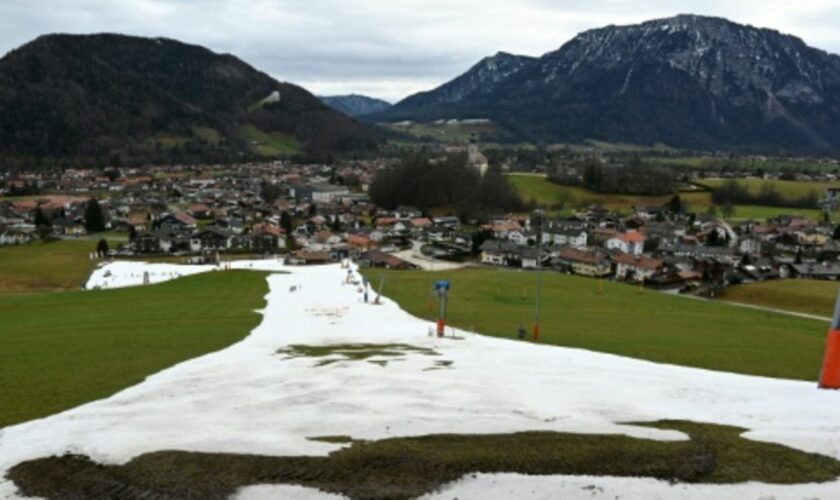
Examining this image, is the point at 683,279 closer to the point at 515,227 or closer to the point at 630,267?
the point at 630,267

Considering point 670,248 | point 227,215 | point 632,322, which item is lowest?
point 670,248

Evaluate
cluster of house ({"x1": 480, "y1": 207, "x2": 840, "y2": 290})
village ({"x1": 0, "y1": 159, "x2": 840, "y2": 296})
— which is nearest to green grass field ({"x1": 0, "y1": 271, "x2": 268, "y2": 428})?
village ({"x1": 0, "y1": 159, "x2": 840, "y2": 296})

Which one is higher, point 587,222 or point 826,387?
point 826,387

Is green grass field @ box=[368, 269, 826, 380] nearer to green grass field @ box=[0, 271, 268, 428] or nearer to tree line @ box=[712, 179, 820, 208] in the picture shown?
green grass field @ box=[0, 271, 268, 428]

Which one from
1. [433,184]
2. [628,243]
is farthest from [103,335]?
[433,184]

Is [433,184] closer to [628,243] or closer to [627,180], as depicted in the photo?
[627,180]

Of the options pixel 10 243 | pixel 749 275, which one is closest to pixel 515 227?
pixel 749 275

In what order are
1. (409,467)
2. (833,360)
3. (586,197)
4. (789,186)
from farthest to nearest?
(789,186) < (586,197) < (833,360) < (409,467)

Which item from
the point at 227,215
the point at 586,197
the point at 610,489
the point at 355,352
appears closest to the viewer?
the point at 610,489
